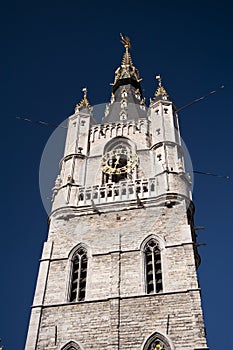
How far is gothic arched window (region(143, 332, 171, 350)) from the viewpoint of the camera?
49.8ft

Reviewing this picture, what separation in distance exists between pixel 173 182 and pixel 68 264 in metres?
5.98

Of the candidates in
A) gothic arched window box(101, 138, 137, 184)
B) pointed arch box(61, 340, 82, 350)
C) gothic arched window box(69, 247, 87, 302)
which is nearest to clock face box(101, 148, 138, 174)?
gothic arched window box(101, 138, 137, 184)

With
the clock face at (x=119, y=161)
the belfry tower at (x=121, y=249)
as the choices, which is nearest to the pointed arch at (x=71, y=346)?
the belfry tower at (x=121, y=249)

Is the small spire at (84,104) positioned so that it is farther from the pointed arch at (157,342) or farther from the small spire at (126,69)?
the pointed arch at (157,342)

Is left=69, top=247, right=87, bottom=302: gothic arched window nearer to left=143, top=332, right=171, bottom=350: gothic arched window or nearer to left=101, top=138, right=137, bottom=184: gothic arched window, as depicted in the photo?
left=143, top=332, right=171, bottom=350: gothic arched window

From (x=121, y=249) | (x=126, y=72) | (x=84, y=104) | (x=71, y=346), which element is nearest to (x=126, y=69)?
(x=126, y=72)

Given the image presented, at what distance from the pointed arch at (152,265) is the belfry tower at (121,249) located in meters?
0.04

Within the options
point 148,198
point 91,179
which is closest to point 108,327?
point 148,198

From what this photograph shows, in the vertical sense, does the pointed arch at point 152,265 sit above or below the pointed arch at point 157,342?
above

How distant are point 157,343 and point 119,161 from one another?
11.6 meters

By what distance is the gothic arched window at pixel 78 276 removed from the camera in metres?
17.8

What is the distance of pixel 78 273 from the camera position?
18.6 meters

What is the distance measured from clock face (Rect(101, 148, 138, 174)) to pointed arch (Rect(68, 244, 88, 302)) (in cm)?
567

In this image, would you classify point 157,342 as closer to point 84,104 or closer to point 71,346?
point 71,346
